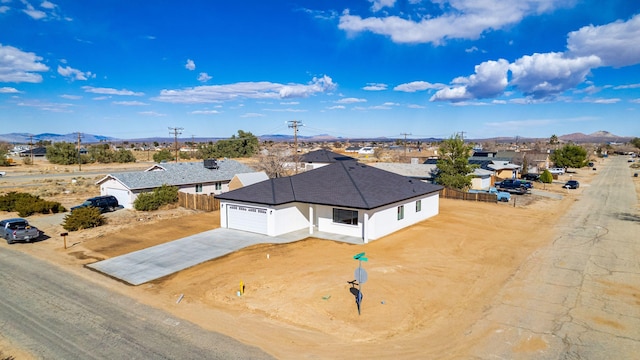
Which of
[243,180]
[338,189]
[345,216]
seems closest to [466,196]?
[338,189]

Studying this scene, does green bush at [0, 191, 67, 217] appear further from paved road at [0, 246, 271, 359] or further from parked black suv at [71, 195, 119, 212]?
paved road at [0, 246, 271, 359]

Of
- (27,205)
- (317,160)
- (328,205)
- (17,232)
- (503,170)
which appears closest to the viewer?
(17,232)

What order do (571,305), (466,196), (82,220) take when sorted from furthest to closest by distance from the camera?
(466,196) → (82,220) → (571,305)

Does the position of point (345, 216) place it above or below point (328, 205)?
below

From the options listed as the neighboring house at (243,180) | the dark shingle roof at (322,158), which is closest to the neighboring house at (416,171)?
the dark shingle roof at (322,158)

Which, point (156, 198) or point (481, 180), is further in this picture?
point (481, 180)

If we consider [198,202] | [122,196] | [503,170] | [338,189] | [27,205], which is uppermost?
[338,189]

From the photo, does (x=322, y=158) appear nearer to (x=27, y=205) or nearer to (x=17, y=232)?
(x=27, y=205)

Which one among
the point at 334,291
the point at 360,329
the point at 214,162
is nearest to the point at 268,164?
the point at 214,162

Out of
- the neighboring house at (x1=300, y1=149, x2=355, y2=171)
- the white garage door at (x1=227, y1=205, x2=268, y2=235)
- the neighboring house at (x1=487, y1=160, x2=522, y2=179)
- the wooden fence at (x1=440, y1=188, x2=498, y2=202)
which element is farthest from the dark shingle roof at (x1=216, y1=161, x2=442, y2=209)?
the neighboring house at (x1=487, y1=160, x2=522, y2=179)

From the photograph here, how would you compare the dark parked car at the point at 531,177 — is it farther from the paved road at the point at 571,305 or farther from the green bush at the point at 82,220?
the green bush at the point at 82,220
